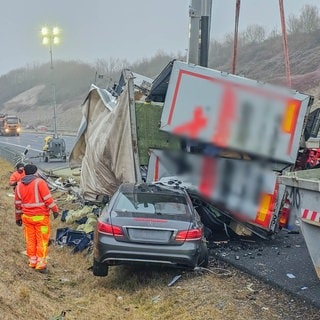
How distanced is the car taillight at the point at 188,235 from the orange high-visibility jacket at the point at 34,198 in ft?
6.38

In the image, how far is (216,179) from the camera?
883cm

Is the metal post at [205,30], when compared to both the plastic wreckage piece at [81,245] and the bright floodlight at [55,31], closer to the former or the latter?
the plastic wreckage piece at [81,245]

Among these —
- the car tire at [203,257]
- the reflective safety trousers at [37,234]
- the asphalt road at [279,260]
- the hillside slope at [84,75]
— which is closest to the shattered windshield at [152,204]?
the car tire at [203,257]

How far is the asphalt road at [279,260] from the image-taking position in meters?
6.47

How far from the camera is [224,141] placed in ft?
27.3

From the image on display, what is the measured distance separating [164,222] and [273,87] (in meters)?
3.00

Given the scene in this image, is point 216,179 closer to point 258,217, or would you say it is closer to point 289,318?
point 258,217

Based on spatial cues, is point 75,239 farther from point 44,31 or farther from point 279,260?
point 44,31

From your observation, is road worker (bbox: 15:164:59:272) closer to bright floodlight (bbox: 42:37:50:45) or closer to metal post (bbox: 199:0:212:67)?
metal post (bbox: 199:0:212:67)

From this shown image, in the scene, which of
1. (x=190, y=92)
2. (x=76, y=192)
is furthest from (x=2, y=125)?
(x=190, y=92)

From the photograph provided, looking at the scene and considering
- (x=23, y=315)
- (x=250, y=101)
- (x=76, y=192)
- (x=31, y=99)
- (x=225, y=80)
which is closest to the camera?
(x=23, y=315)

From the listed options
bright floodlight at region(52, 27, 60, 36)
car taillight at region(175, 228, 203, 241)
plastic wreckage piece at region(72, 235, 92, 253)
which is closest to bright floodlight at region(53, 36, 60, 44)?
bright floodlight at region(52, 27, 60, 36)

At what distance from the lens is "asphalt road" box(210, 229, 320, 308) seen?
21.2ft

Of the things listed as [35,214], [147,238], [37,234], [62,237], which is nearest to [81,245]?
[62,237]
